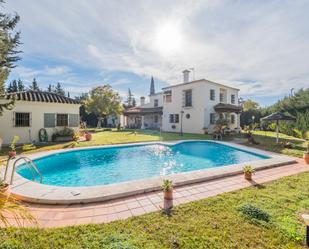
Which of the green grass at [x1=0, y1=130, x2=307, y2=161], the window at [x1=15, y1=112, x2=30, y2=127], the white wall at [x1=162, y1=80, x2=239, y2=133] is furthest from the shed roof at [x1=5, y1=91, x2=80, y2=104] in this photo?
the white wall at [x1=162, y1=80, x2=239, y2=133]

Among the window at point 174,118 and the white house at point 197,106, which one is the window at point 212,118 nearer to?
the white house at point 197,106

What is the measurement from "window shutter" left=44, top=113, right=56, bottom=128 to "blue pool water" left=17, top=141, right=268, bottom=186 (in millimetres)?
5212

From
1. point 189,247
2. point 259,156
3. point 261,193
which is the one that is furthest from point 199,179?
point 259,156

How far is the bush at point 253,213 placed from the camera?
3.32 metres

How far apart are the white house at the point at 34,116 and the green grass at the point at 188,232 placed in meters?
13.1

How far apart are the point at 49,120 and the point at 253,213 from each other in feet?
51.8

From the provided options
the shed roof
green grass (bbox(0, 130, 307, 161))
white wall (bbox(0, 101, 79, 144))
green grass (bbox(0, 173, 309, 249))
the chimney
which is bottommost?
green grass (bbox(0, 173, 309, 249))

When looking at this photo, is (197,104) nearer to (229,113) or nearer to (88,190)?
(229,113)

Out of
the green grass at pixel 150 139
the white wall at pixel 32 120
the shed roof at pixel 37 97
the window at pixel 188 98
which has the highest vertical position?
the window at pixel 188 98

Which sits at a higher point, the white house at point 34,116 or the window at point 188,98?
the window at point 188,98

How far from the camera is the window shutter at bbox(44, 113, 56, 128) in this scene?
14109mm

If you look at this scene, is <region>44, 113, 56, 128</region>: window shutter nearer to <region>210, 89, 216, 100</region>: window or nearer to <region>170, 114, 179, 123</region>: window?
<region>170, 114, 179, 123</region>: window

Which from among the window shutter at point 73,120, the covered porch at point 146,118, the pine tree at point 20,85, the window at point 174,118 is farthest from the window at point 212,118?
the pine tree at point 20,85

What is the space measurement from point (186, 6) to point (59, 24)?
6454mm
